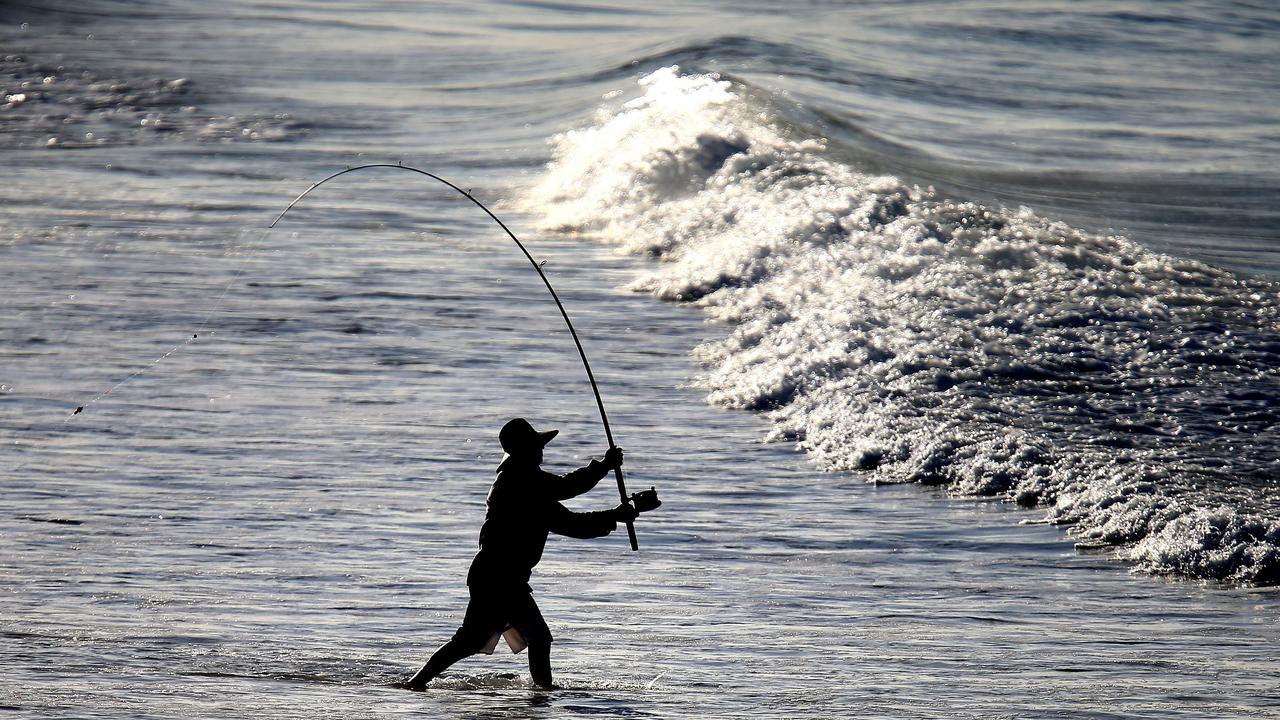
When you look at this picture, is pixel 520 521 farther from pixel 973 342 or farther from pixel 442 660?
pixel 973 342

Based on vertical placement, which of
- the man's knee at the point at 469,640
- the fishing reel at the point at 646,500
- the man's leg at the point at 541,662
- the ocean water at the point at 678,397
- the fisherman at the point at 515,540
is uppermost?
the fishing reel at the point at 646,500

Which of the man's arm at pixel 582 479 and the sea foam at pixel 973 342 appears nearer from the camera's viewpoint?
the man's arm at pixel 582 479

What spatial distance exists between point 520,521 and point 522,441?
0.90ft

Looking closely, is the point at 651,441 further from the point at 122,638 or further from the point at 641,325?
the point at 122,638

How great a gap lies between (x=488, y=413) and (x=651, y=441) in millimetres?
1076

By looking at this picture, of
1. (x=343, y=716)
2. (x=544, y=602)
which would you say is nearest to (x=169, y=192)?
(x=544, y=602)

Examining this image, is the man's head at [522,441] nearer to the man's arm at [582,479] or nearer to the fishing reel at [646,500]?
the man's arm at [582,479]

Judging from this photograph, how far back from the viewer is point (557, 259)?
14648 millimetres

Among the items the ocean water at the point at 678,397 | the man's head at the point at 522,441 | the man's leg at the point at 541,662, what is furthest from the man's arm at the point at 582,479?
the ocean water at the point at 678,397

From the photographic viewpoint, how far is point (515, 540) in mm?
5516

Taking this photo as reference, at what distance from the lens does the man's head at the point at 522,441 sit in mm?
5445

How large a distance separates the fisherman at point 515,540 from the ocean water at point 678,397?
→ 0.21m

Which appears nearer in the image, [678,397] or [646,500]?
[646,500]

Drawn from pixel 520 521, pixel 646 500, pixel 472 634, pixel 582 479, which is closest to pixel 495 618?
pixel 472 634
